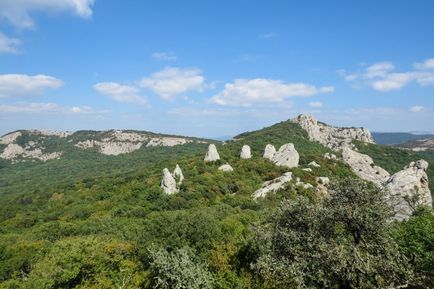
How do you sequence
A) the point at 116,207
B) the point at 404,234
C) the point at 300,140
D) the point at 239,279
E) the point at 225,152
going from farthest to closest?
the point at 300,140
the point at 225,152
the point at 116,207
the point at 404,234
the point at 239,279

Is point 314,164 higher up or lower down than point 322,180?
higher up

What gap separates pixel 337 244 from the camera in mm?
21859

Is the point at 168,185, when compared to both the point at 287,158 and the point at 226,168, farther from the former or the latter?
the point at 287,158

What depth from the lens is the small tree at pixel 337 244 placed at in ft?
67.1

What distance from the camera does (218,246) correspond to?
111 feet

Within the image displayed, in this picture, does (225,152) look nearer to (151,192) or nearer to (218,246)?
(151,192)

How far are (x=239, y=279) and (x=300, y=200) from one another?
8.04m

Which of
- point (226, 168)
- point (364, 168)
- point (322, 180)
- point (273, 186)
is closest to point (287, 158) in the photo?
point (322, 180)

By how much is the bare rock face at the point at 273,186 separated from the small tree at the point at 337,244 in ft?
157

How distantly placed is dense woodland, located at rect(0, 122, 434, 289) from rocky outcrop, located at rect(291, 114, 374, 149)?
73.5 metres

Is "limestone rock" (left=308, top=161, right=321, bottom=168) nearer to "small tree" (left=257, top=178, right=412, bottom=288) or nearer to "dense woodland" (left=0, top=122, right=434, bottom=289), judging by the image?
"dense woodland" (left=0, top=122, right=434, bottom=289)

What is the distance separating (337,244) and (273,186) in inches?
2087

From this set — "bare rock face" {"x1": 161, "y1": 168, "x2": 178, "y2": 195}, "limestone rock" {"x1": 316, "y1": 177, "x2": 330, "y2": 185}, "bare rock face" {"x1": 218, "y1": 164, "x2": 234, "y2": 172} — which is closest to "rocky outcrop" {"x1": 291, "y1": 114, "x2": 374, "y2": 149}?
"limestone rock" {"x1": 316, "y1": 177, "x2": 330, "y2": 185}

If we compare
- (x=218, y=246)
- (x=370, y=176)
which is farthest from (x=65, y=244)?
(x=370, y=176)
